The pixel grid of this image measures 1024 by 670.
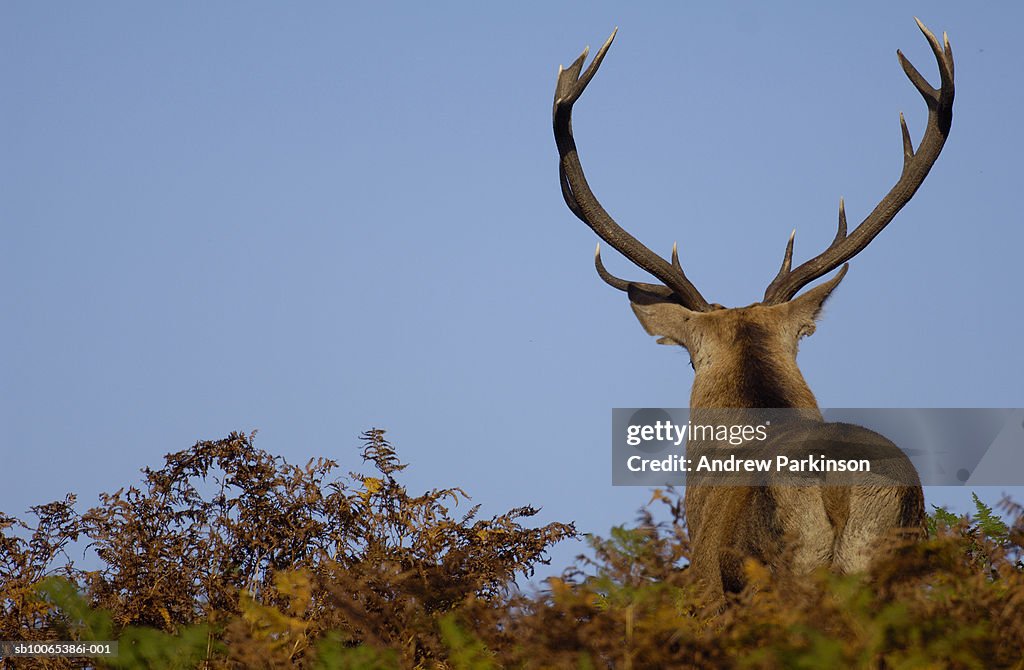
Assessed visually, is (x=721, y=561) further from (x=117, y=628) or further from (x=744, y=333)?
(x=117, y=628)

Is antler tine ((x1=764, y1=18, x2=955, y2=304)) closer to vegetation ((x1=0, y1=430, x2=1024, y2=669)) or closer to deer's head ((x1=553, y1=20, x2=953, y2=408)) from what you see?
deer's head ((x1=553, y1=20, x2=953, y2=408))

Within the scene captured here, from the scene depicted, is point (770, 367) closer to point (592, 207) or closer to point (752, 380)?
point (752, 380)

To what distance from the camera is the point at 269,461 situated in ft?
20.1

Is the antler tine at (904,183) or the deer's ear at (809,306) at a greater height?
the antler tine at (904,183)

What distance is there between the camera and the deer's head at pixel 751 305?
690cm

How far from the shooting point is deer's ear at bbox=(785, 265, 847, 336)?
7.62 metres

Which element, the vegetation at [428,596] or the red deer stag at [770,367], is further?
the red deer stag at [770,367]

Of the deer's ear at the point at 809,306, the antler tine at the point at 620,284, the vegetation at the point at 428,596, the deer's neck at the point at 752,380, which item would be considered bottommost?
the vegetation at the point at 428,596

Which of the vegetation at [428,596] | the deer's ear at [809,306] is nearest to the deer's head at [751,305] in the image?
the deer's ear at [809,306]

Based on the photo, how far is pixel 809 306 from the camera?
→ 7660 millimetres

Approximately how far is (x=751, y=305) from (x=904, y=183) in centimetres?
170

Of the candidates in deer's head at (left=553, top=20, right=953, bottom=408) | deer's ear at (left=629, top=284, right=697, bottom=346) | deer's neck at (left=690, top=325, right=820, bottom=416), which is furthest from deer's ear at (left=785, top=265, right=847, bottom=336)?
deer's ear at (left=629, top=284, right=697, bottom=346)

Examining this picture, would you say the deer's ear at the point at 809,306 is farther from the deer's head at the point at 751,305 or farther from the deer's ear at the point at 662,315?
the deer's ear at the point at 662,315

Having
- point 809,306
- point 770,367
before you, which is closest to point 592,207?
point 809,306
